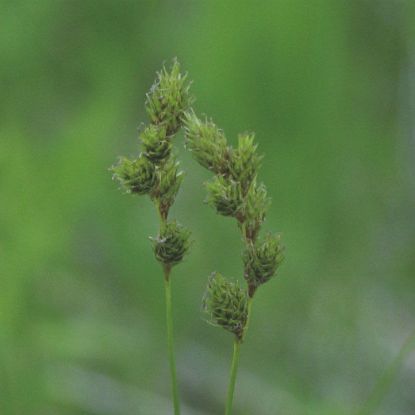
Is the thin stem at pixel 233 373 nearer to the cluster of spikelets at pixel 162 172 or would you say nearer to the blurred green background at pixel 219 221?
the cluster of spikelets at pixel 162 172

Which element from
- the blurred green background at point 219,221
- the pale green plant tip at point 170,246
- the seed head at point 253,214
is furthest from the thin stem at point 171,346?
the blurred green background at point 219,221

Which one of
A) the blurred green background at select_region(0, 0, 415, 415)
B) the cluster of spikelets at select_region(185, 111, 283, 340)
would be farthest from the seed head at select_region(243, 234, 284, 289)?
the blurred green background at select_region(0, 0, 415, 415)

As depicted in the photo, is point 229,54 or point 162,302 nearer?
point 162,302

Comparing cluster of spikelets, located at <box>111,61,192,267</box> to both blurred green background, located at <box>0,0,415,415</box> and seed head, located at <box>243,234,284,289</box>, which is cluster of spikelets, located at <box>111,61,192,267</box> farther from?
→ blurred green background, located at <box>0,0,415,415</box>

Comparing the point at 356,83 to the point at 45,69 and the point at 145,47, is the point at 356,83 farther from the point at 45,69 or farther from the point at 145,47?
the point at 45,69

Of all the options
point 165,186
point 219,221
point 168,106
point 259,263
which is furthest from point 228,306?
point 219,221

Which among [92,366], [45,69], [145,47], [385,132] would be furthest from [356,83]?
[92,366]
